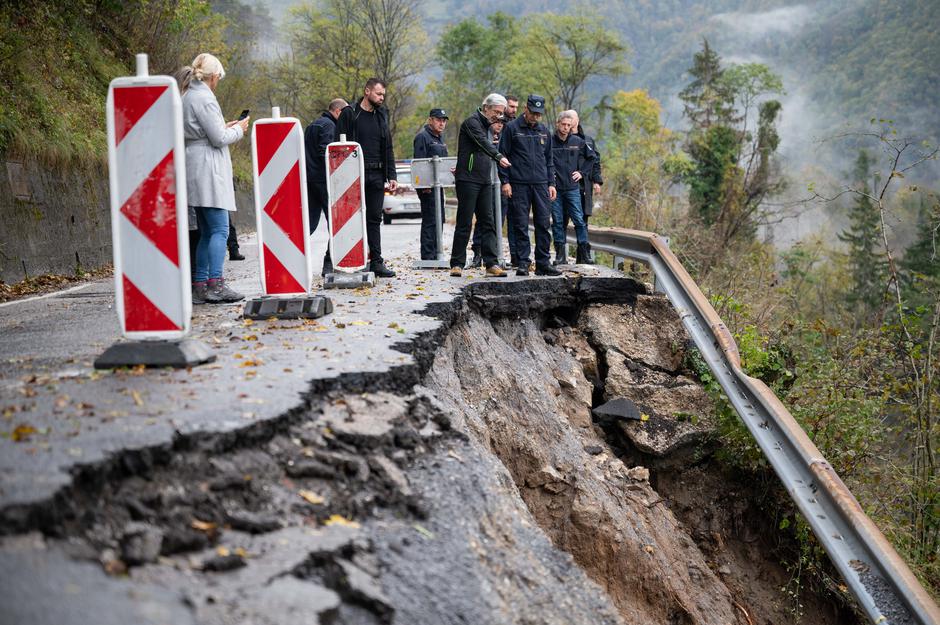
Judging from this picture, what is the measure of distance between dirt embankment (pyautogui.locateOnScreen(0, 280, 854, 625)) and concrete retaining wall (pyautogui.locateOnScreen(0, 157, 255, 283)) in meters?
6.68

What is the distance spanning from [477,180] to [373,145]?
1.39 m

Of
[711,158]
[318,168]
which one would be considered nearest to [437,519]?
[318,168]

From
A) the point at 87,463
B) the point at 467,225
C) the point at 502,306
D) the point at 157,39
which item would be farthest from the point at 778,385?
the point at 157,39

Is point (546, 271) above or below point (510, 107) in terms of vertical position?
below

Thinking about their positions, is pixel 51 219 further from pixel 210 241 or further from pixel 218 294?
pixel 210 241

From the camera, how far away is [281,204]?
684cm

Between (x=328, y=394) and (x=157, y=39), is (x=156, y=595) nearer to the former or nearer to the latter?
(x=328, y=394)

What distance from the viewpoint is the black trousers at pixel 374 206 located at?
376 inches

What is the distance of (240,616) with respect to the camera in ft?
8.45

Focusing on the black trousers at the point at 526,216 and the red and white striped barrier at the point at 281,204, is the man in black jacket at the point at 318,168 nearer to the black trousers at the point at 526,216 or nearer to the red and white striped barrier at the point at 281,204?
the black trousers at the point at 526,216

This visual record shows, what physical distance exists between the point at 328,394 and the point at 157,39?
1772 centimetres

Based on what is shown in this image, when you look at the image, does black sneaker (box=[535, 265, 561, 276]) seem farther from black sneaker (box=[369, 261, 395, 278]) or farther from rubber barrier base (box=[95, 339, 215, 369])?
rubber barrier base (box=[95, 339, 215, 369])

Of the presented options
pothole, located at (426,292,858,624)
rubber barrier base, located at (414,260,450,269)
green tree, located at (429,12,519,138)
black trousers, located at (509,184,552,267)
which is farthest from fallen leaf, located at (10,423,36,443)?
green tree, located at (429,12,519,138)

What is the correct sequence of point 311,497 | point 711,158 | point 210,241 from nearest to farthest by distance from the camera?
point 311,497 < point 210,241 < point 711,158
